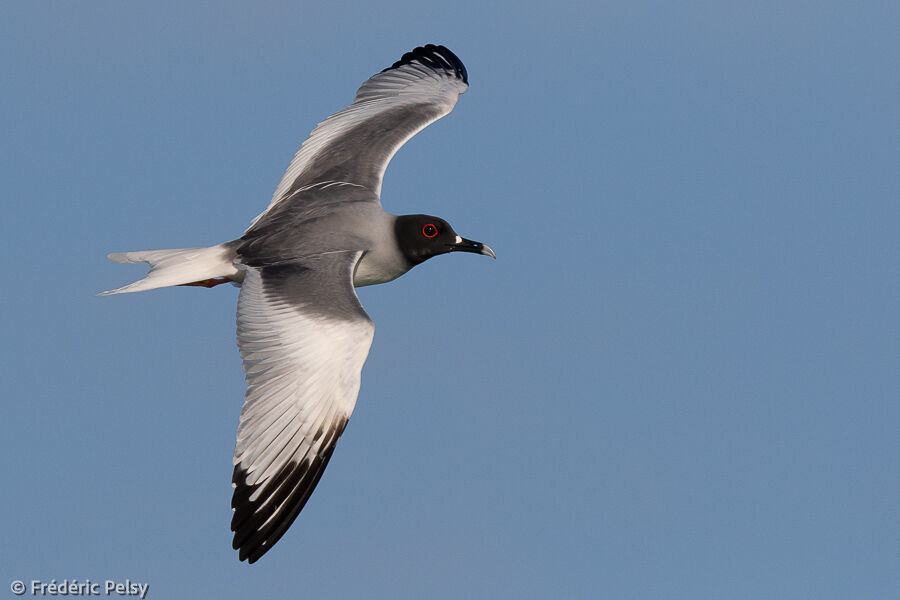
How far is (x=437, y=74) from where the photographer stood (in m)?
15.6

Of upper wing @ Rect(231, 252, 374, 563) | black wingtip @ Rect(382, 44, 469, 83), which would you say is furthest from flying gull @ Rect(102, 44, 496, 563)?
black wingtip @ Rect(382, 44, 469, 83)

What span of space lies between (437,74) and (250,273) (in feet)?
19.1

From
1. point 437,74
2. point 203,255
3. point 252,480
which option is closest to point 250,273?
point 203,255

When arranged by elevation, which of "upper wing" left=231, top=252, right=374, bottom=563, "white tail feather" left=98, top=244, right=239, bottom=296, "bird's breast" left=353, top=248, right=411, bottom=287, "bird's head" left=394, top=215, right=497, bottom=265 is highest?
"bird's head" left=394, top=215, right=497, bottom=265

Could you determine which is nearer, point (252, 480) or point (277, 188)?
point (252, 480)

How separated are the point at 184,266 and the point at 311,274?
5.68 feet

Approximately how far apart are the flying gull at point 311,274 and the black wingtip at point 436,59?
16 centimetres

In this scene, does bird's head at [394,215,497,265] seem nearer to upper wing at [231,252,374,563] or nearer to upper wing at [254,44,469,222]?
upper wing at [254,44,469,222]

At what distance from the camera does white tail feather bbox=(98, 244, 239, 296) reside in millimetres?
11344

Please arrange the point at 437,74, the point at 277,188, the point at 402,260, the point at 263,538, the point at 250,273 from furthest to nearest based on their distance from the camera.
A: the point at 437,74
the point at 277,188
the point at 402,260
the point at 250,273
the point at 263,538

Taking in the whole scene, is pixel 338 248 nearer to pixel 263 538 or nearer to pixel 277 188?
pixel 277 188

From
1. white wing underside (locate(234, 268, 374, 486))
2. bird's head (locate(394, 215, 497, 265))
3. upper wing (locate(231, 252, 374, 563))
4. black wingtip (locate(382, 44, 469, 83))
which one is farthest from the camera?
black wingtip (locate(382, 44, 469, 83))

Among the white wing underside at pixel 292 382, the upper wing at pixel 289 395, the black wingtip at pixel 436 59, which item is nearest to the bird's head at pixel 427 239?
the upper wing at pixel 289 395

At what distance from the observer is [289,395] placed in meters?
9.61
